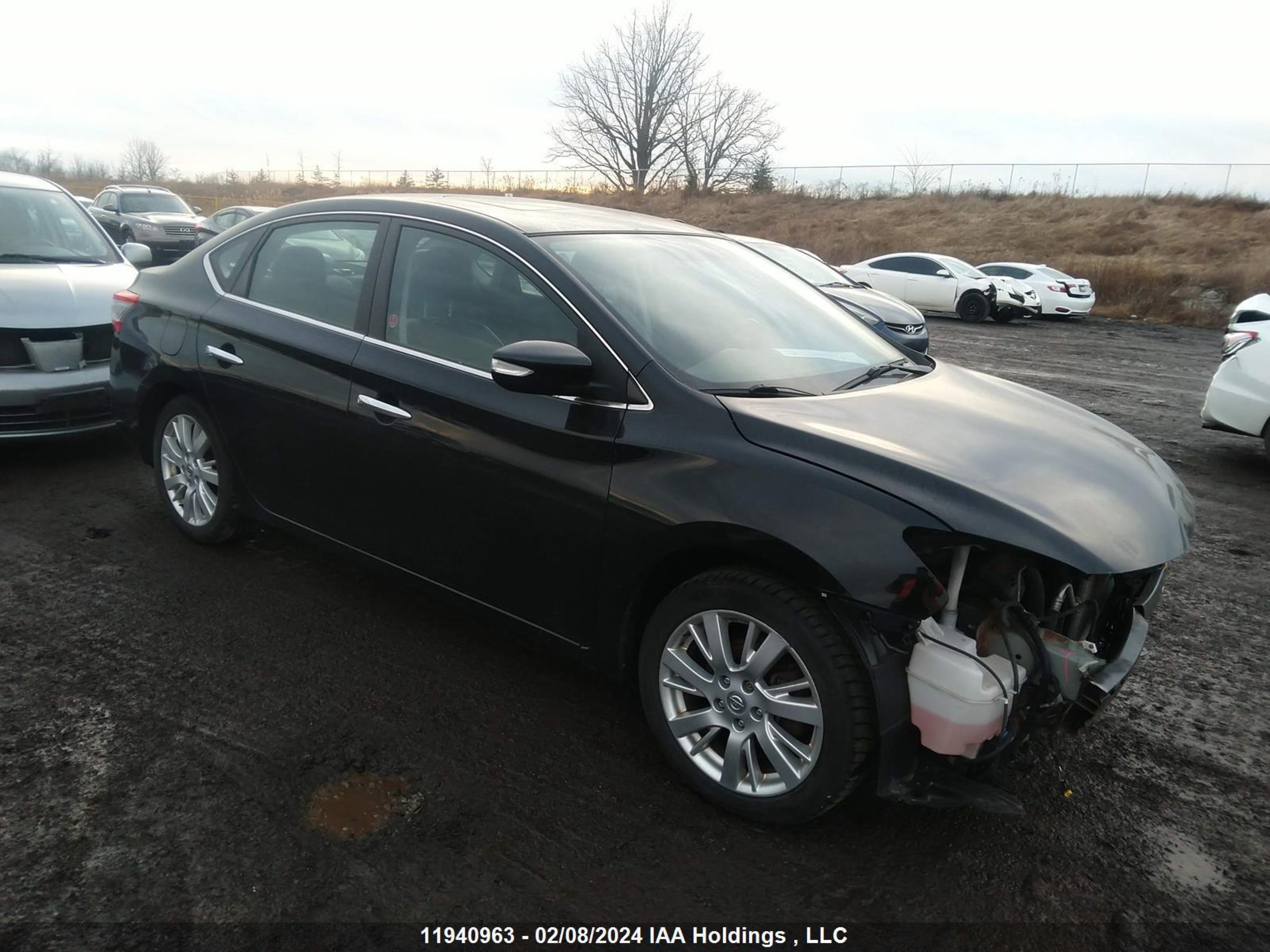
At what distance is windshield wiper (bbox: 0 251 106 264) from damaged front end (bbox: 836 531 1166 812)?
6.25 meters

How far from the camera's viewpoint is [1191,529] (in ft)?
9.29

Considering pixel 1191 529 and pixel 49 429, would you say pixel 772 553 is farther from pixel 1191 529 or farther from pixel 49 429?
pixel 49 429

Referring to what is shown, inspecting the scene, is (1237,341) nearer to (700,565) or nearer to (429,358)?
(700,565)

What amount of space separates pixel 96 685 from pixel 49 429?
9.16 ft

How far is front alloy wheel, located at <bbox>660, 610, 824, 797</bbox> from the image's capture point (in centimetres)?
250

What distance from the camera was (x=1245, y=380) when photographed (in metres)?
6.74

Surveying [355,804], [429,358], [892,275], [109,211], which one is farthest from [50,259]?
[892,275]

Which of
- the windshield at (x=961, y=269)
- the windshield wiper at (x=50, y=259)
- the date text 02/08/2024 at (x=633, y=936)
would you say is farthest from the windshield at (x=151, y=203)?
the date text 02/08/2024 at (x=633, y=936)

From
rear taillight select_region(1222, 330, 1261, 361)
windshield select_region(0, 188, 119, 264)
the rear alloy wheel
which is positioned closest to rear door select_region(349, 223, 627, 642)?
the rear alloy wheel

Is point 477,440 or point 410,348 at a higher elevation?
point 410,348

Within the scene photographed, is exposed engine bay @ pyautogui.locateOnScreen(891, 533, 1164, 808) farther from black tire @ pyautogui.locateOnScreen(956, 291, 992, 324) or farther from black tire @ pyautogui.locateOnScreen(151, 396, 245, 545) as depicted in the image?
black tire @ pyautogui.locateOnScreen(956, 291, 992, 324)

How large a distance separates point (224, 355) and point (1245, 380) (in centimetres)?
702

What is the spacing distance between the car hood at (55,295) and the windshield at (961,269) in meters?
19.3

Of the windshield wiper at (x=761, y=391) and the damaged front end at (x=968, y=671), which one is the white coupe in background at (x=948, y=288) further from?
the damaged front end at (x=968, y=671)
